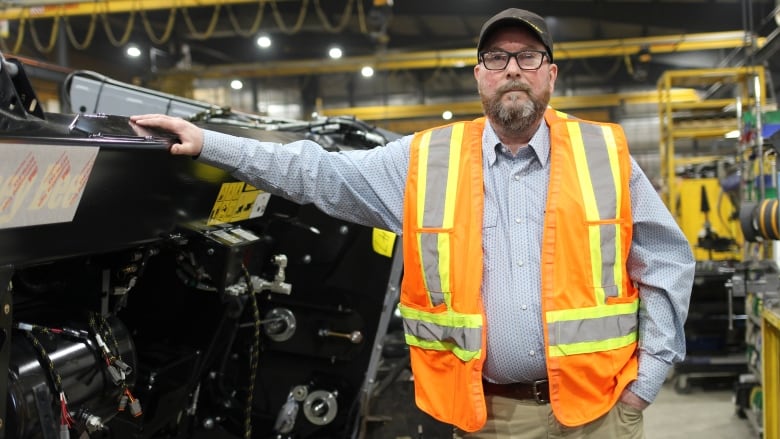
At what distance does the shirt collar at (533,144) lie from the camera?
6.02ft

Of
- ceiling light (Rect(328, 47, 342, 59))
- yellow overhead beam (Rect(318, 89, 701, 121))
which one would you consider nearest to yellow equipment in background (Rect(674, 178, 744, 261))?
yellow overhead beam (Rect(318, 89, 701, 121))

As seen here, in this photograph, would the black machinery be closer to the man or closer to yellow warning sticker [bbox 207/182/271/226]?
yellow warning sticker [bbox 207/182/271/226]

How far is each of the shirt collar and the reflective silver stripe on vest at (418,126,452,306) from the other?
0.11m

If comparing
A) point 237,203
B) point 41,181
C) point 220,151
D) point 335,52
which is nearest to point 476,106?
point 335,52

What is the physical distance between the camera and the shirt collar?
183cm

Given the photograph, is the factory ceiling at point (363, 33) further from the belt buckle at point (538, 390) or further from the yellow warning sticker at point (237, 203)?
the belt buckle at point (538, 390)

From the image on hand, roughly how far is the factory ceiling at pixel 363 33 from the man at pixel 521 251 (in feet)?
18.5

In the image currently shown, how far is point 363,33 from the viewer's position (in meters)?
12.2

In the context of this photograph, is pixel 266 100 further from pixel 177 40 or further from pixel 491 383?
pixel 491 383

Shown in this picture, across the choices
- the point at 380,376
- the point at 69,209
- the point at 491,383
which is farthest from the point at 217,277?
the point at 380,376

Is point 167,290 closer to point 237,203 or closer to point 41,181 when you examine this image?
point 237,203

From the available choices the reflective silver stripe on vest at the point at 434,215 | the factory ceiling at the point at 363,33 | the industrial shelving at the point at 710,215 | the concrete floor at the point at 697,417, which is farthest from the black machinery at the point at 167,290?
the factory ceiling at the point at 363,33

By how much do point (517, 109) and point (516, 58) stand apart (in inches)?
5.7

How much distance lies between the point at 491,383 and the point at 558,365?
22 centimetres
